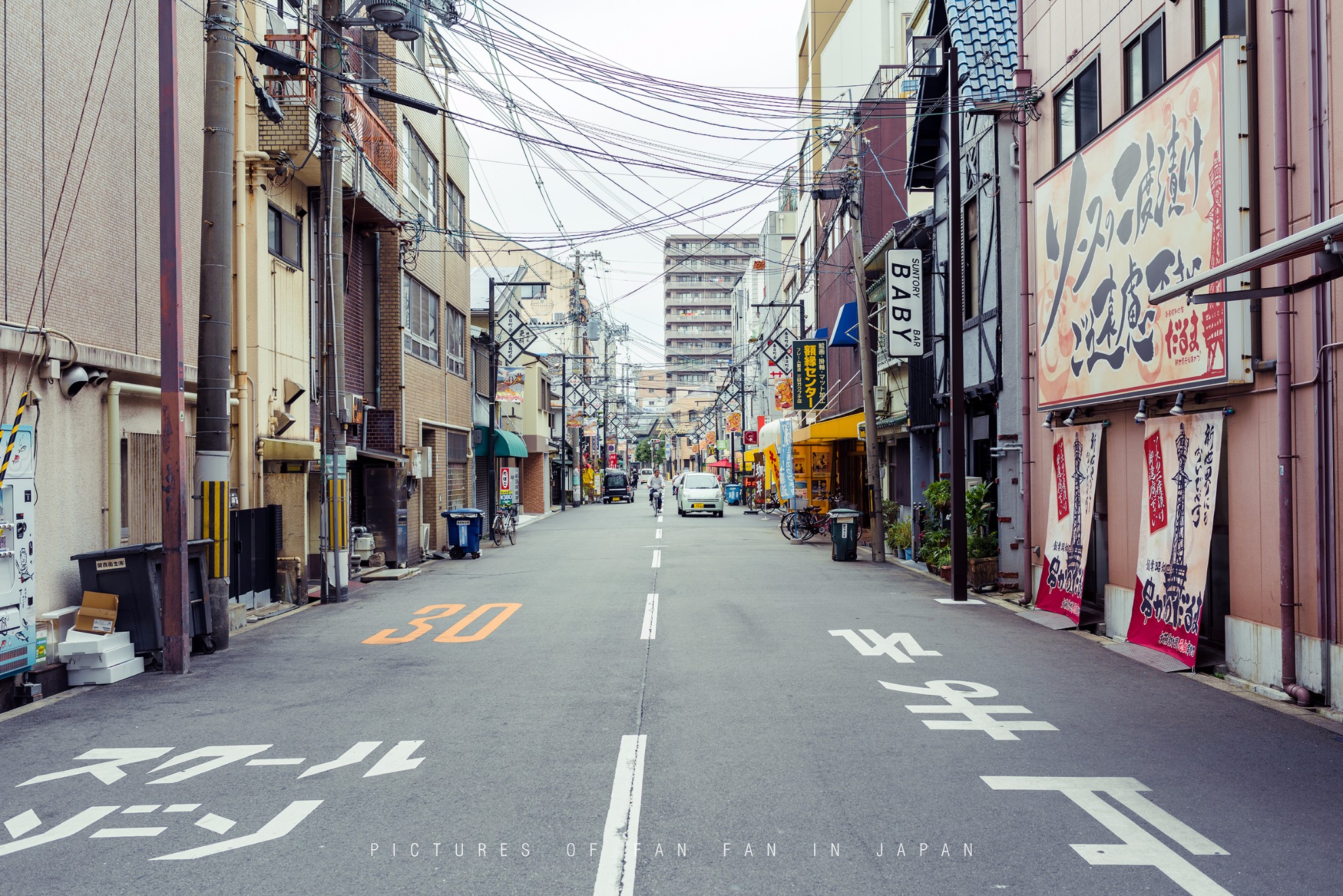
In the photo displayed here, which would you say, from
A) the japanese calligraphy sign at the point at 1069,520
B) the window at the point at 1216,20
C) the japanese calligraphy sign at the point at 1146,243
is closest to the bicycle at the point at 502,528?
the japanese calligraphy sign at the point at 1069,520

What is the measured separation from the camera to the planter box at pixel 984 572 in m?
16.6

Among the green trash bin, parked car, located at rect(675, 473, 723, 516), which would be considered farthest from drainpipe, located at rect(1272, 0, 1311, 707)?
parked car, located at rect(675, 473, 723, 516)

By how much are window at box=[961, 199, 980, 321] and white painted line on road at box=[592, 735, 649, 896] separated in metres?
14.0

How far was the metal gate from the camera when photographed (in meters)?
14.4

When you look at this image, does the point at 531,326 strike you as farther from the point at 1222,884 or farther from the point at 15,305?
the point at 1222,884

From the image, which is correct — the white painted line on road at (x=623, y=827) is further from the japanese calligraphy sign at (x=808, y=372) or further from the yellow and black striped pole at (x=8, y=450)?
the japanese calligraphy sign at (x=808, y=372)

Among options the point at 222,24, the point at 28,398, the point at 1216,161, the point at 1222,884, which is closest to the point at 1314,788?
the point at 1222,884

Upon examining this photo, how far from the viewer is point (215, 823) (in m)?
5.50

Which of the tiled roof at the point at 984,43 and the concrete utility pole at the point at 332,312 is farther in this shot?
the concrete utility pole at the point at 332,312

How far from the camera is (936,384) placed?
21531 mm

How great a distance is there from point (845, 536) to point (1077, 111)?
1093cm

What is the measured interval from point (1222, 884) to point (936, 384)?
17.6 m

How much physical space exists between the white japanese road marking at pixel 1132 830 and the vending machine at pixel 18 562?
25.9 feet

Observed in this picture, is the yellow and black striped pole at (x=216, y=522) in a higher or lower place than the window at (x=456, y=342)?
lower
